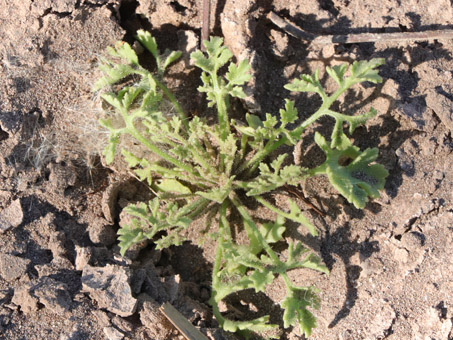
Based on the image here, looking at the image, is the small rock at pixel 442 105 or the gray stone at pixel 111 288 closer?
the gray stone at pixel 111 288

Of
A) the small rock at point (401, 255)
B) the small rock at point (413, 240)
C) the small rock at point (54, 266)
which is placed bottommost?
the small rock at point (54, 266)

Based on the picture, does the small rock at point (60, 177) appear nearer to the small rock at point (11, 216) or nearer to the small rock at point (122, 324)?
the small rock at point (11, 216)

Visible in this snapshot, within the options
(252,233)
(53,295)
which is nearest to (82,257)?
(53,295)

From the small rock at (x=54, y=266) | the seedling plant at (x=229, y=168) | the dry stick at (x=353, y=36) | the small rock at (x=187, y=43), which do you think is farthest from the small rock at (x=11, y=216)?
the dry stick at (x=353, y=36)

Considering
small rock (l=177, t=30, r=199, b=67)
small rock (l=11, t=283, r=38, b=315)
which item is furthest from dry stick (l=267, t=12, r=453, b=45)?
small rock (l=11, t=283, r=38, b=315)

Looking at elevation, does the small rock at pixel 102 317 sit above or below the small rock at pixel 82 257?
below

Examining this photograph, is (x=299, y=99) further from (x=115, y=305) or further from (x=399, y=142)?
(x=115, y=305)

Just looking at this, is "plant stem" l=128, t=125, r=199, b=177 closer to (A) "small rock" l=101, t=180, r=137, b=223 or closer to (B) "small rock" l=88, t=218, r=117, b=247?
(A) "small rock" l=101, t=180, r=137, b=223

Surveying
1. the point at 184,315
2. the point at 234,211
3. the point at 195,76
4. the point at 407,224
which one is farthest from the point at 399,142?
the point at 184,315
